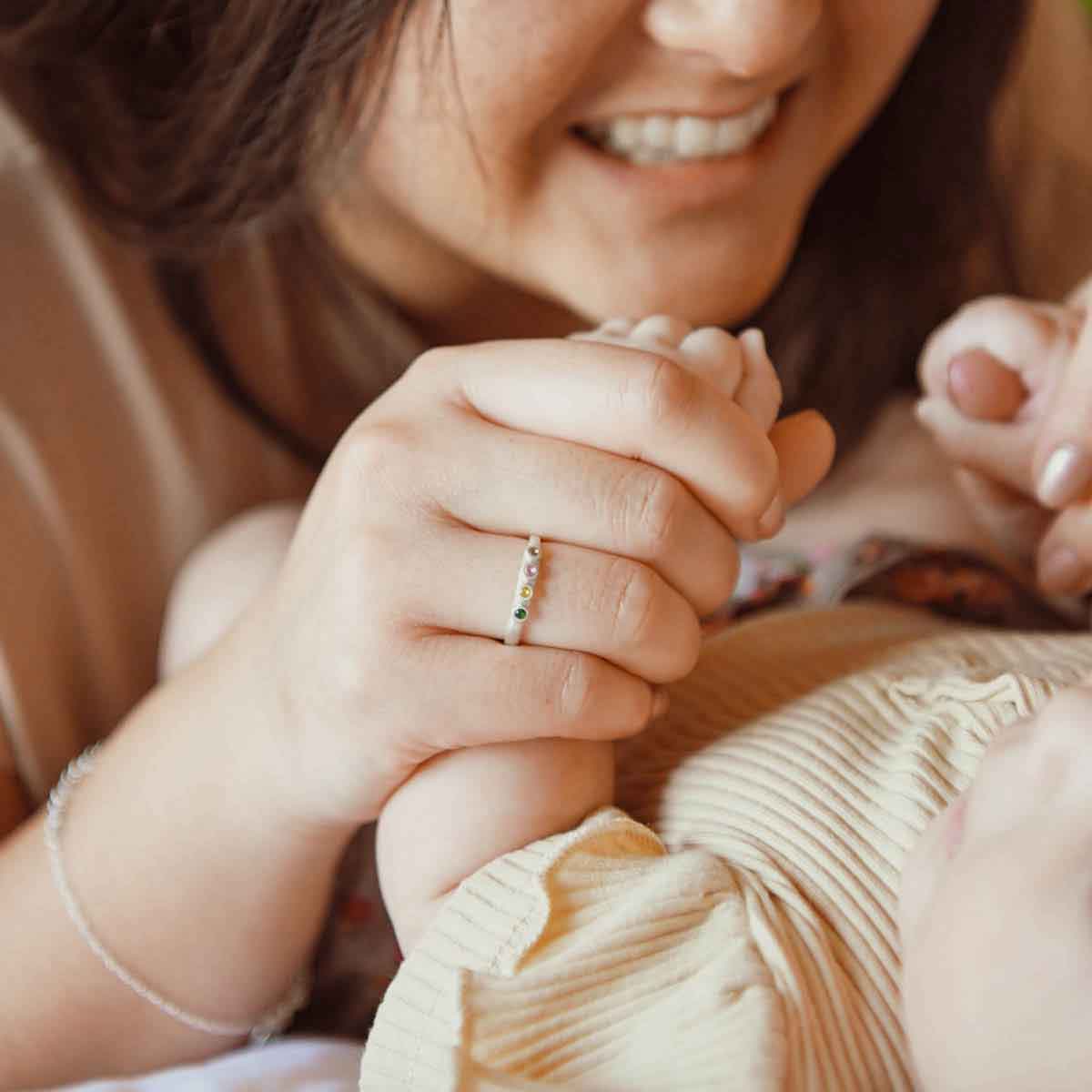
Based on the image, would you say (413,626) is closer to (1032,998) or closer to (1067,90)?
(1032,998)

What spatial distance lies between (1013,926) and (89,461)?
0.73 meters

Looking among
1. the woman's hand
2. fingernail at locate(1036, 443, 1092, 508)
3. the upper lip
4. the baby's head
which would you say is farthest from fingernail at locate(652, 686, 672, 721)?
the upper lip

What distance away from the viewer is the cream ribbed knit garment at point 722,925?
1.71 ft

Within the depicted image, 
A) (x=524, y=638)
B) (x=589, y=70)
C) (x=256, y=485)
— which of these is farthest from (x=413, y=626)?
(x=256, y=485)

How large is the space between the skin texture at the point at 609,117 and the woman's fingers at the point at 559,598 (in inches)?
12.0

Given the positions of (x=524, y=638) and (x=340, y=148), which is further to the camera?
(x=340, y=148)

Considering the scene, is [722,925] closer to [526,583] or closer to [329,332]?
[526,583]

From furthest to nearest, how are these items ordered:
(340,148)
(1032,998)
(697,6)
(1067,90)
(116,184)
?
(1067,90) → (116,184) → (340,148) → (697,6) → (1032,998)

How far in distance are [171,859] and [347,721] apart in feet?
0.63

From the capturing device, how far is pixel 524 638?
1.97ft

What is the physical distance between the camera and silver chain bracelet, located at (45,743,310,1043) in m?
0.75

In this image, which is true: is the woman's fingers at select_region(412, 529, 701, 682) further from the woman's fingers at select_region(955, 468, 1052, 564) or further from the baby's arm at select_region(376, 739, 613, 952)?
the woman's fingers at select_region(955, 468, 1052, 564)

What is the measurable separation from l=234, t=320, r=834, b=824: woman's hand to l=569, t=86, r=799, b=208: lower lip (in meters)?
0.24

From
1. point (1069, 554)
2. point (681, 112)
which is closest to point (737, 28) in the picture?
point (681, 112)
